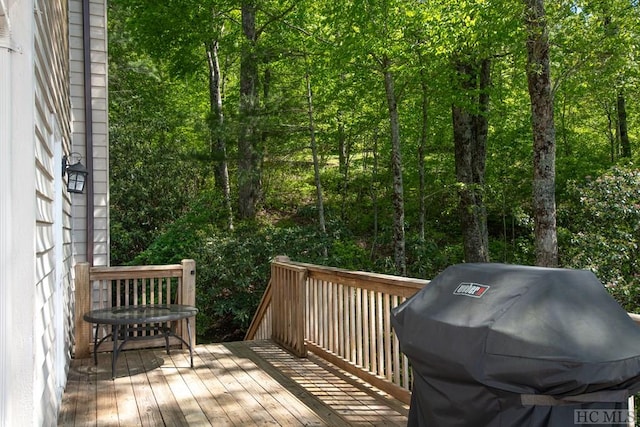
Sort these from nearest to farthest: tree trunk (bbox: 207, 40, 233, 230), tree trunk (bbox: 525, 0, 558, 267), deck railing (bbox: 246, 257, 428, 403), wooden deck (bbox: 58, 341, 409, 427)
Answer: wooden deck (bbox: 58, 341, 409, 427), deck railing (bbox: 246, 257, 428, 403), tree trunk (bbox: 525, 0, 558, 267), tree trunk (bbox: 207, 40, 233, 230)

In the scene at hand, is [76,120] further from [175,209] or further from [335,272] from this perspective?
[175,209]

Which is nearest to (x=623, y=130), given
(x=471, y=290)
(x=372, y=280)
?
(x=372, y=280)

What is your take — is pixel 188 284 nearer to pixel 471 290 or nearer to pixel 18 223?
pixel 18 223

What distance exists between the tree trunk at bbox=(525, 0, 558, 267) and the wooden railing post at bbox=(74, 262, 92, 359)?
615 centimetres

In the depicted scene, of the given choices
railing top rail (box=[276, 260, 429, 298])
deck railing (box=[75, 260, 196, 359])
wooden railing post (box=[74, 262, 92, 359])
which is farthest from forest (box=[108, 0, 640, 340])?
wooden railing post (box=[74, 262, 92, 359])

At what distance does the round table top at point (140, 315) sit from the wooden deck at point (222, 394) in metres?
0.55

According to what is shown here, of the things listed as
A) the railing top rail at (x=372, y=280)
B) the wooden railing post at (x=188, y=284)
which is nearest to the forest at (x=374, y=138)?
the railing top rail at (x=372, y=280)

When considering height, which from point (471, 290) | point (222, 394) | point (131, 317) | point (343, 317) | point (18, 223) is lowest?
point (222, 394)

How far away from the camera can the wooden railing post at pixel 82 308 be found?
5613mm

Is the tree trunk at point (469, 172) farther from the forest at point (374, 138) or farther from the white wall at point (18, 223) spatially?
the white wall at point (18, 223)

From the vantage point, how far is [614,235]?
6.95 meters

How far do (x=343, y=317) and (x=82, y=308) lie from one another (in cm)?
269

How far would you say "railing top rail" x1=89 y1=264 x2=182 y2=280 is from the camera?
5.77m

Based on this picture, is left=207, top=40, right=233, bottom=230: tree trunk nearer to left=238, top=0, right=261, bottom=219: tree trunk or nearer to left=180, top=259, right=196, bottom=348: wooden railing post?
left=238, top=0, right=261, bottom=219: tree trunk
